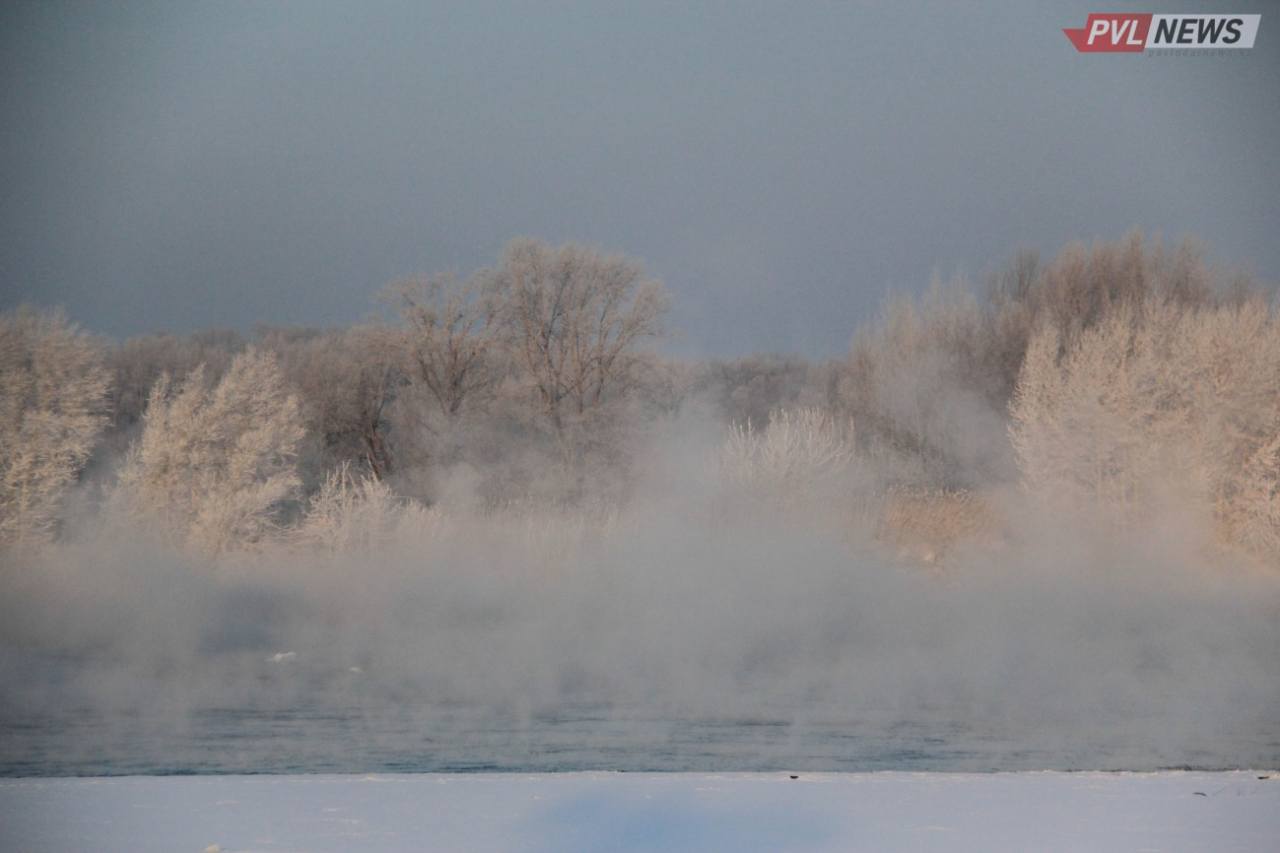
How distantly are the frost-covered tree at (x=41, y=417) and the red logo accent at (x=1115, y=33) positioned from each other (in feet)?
41.1

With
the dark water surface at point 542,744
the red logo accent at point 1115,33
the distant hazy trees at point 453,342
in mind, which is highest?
the red logo accent at point 1115,33

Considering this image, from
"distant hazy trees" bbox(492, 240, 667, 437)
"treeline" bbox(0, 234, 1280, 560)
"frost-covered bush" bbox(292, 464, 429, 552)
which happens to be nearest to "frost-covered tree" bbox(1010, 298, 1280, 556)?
"treeline" bbox(0, 234, 1280, 560)


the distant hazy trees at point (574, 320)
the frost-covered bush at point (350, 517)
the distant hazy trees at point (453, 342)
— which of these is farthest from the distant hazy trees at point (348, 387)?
A: the distant hazy trees at point (574, 320)

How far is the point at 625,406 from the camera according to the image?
1838cm

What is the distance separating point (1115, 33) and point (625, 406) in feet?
25.9

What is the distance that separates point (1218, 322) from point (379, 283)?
11.9m

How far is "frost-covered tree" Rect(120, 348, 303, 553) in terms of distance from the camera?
50.7ft

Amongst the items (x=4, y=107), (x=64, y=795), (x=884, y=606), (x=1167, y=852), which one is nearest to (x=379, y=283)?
(x=4, y=107)

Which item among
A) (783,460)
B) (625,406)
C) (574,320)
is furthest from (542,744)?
(574,320)

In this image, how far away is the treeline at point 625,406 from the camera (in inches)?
613

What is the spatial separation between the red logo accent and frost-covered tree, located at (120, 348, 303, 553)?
425 inches

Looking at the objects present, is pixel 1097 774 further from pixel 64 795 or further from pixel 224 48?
pixel 224 48

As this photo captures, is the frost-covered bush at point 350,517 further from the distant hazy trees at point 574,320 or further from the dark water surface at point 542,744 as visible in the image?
the dark water surface at point 542,744

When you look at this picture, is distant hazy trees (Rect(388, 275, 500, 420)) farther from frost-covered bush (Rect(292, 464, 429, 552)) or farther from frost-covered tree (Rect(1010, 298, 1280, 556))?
frost-covered tree (Rect(1010, 298, 1280, 556))
